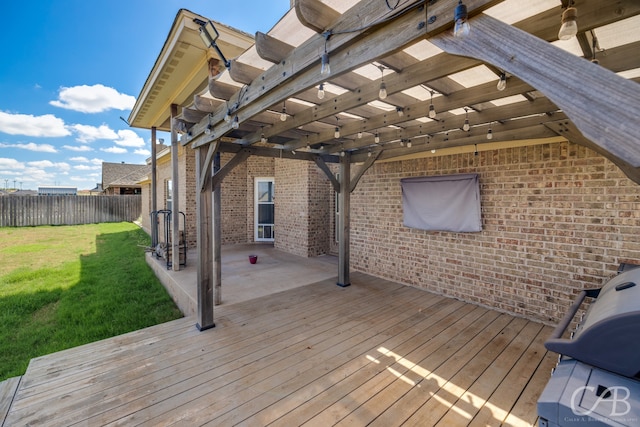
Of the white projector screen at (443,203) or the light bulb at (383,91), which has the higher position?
the light bulb at (383,91)

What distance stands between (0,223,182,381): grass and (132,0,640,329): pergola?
184 centimetres

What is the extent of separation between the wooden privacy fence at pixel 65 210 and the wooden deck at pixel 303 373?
1836 cm

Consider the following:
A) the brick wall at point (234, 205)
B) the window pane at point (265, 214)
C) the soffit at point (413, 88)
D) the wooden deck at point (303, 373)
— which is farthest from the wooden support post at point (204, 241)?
the window pane at point (265, 214)

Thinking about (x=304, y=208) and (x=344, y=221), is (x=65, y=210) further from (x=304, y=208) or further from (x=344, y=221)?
(x=344, y=221)

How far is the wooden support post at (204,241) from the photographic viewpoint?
3684mm

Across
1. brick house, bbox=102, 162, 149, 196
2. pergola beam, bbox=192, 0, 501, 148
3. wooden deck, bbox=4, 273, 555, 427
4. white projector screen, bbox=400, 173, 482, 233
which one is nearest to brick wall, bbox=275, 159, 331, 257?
white projector screen, bbox=400, 173, 482, 233

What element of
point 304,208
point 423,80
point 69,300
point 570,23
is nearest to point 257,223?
point 304,208

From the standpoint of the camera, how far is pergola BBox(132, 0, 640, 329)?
2.75 feet

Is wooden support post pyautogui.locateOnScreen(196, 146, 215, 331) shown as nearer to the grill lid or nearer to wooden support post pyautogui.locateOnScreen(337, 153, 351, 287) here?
wooden support post pyautogui.locateOnScreen(337, 153, 351, 287)

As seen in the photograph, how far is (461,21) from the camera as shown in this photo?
3.59 feet

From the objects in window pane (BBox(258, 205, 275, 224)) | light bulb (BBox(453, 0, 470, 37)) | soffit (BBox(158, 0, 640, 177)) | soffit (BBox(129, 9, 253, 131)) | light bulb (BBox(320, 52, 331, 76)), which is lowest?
window pane (BBox(258, 205, 275, 224))

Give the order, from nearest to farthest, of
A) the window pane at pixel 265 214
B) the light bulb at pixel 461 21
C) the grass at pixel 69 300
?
1. the light bulb at pixel 461 21
2. the grass at pixel 69 300
3. the window pane at pixel 265 214

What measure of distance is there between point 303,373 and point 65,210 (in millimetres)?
20569

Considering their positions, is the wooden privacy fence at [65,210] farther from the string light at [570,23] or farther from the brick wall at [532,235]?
the string light at [570,23]
